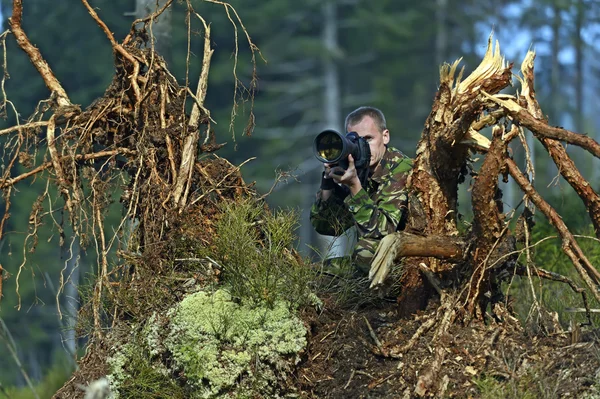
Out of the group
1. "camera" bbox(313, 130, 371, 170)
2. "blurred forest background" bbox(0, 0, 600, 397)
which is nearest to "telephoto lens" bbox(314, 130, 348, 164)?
"camera" bbox(313, 130, 371, 170)

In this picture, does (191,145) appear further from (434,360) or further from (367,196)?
(434,360)

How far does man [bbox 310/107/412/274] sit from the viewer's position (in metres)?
4.96

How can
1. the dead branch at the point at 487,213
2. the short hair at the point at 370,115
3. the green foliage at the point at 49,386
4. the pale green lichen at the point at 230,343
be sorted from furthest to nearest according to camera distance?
the green foliage at the point at 49,386, the short hair at the point at 370,115, the pale green lichen at the point at 230,343, the dead branch at the point at 487,213

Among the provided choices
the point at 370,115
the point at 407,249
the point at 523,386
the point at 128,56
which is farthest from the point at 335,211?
the point at 523,386

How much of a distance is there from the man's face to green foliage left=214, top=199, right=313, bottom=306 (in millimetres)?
1047

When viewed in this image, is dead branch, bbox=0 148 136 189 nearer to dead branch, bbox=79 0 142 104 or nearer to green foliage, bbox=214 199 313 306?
dead branch, bbox=79 0 142 104

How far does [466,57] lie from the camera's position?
26938 mm

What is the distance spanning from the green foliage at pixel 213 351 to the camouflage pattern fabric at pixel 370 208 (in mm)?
734

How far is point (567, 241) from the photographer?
414cm

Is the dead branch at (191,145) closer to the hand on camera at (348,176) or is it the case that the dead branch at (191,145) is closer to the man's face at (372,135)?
the hand on camera at (348,176)

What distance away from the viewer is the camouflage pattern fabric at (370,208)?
4969 mm

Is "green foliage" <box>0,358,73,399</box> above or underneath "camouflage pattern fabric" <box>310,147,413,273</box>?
underneath

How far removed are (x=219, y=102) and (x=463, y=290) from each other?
22.8 meters

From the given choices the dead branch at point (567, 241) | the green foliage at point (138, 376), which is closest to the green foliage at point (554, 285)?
the dead branch at point (567, 241)
